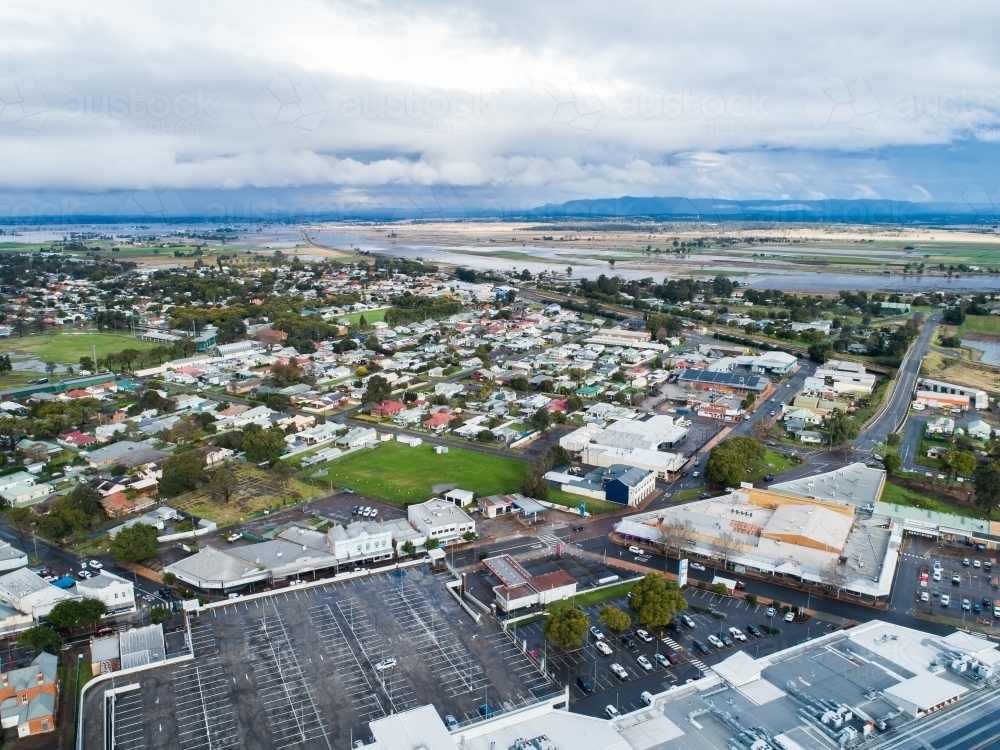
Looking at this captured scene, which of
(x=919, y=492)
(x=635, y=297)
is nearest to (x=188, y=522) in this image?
(x=919, y=492)

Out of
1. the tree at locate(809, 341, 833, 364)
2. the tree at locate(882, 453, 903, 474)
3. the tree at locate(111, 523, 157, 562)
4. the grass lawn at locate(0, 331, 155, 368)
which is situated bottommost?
the tree at locate(111, 523, 157, 562)

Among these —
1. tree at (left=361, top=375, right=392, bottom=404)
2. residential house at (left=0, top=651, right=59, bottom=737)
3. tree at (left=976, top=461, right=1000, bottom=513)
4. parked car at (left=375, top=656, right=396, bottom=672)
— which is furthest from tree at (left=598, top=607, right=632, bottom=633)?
tree at (left=361, top=375, right=392, bottom=404)

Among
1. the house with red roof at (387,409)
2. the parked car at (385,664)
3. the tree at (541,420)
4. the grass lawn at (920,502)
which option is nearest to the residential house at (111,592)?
the parked car at (385,664)

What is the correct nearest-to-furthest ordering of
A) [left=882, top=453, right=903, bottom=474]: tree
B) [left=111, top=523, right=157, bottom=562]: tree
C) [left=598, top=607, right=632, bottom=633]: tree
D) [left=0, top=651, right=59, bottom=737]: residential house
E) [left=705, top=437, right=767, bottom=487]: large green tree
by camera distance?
1. [left=0, top=651, right=59, bottom=737]: residential house
2. [left=598, top=607, right=632, bottom=633]: tree
3. [left=111, top=523, right=157, bottom=562]: tree
4. [left=705, top=437, right=767, bottom=487]: large green tree
5. [left=882, top=453, right=903, bottom=474]: tree

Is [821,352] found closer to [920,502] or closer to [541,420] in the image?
[920,502]

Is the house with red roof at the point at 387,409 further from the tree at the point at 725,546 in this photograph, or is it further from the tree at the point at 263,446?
the tree at the point at 725,546

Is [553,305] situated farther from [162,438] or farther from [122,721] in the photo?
[122,721]

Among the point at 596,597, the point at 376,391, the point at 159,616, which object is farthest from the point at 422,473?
the point at 159,616

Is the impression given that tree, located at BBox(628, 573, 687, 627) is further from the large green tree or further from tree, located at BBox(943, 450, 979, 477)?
tree, located at BBox(943, 450, 979, 477)
